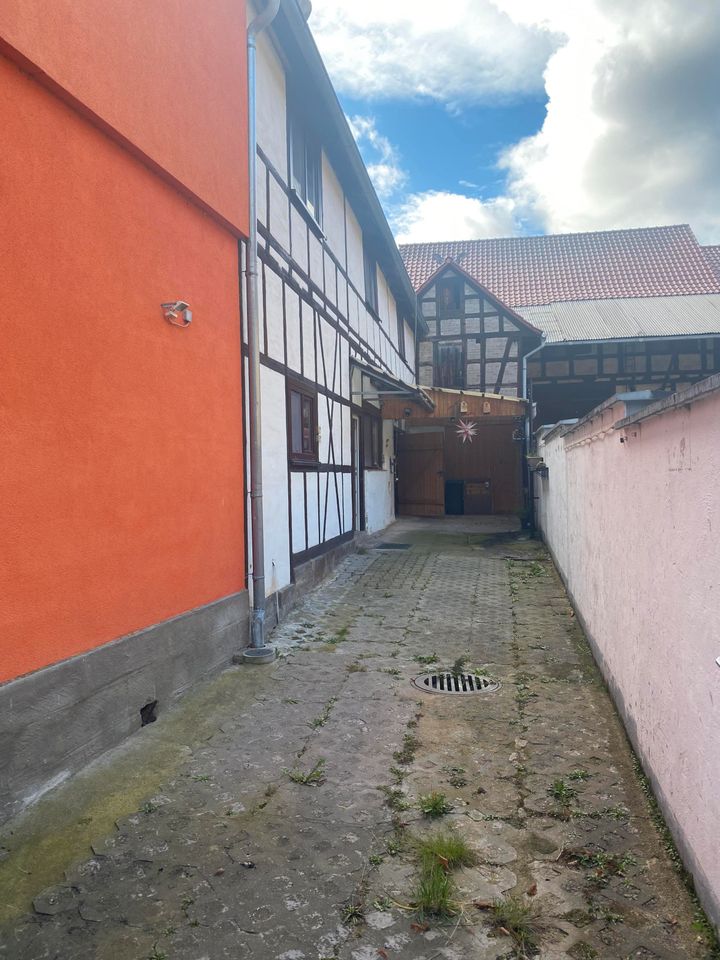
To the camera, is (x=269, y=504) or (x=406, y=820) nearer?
(x=406, y=820)

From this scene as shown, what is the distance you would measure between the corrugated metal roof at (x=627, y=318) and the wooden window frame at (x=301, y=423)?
35.4 feet

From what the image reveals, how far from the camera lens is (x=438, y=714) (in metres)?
4.18

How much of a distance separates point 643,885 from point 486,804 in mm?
795

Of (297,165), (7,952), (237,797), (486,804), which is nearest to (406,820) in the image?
(486,804)

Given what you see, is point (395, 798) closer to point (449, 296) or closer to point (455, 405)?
point (455, 405)

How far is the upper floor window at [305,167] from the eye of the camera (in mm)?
7598

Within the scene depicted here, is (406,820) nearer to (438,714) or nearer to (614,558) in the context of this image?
(438,714)

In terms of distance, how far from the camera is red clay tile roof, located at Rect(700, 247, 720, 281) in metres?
22.2

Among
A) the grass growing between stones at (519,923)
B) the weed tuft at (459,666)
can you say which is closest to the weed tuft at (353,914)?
the grass growing between stones at (519,923)

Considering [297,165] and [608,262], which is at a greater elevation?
[608,262]

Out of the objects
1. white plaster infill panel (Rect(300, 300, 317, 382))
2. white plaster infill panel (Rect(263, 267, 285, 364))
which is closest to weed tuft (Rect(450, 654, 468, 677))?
white plaster infill panel (Rect(263, 267, 285, 364))

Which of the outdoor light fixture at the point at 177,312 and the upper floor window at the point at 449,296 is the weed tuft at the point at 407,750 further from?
the upper floor window at the point at 449,296

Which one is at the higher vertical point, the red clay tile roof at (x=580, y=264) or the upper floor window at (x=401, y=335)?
the red clay tile roof at (x=580, y=264)

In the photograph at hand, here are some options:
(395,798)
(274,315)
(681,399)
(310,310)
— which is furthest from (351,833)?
(310,310)
